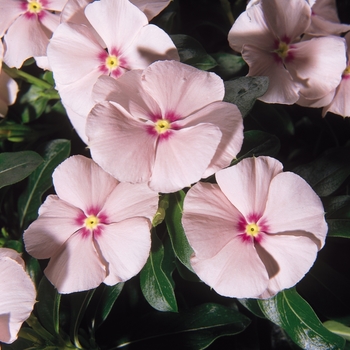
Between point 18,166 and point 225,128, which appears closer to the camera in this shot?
point 225,128

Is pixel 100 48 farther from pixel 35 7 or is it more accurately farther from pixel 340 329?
pixel 340 329

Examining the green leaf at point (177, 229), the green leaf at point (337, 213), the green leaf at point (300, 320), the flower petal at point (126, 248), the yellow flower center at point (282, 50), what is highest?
the yellow flower center at point (282, 50)

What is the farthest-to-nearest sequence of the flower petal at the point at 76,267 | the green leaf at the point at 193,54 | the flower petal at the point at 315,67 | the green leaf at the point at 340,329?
1. the green leaf at the point at 340,329
2. the green leaf at the point at 193,54
3. the flower petal at the point at 315,67
4. the flower petal at the point at 76,267

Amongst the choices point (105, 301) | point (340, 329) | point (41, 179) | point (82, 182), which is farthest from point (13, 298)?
point (340, 329)

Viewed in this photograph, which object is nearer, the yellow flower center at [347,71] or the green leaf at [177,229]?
the green leaf at [177,229]

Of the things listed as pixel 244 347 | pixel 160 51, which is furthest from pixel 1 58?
pixel 244 347

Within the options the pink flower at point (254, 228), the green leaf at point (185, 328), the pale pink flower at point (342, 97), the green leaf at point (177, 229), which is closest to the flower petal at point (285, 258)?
the pink flower at point (254, 228)

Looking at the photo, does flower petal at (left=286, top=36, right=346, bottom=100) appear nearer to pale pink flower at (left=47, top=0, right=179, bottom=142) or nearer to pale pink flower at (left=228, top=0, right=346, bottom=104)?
pale pink flower at (left=228, top=0, right=346, bottom=104)

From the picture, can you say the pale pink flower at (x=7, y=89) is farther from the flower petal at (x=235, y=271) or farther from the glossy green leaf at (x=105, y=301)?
the flower petal at (x=235, y=271)
